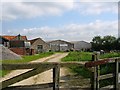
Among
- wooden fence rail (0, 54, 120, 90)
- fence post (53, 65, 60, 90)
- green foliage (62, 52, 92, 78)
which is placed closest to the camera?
wooden fence rail (0, 54, 120, 90)

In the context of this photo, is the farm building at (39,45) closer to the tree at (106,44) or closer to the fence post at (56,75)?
the tree at (106,44)

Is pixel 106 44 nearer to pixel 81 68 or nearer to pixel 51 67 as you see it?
pixel 81 68

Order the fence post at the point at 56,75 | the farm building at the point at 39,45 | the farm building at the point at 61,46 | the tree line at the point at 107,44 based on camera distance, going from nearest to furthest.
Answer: the fence post at the point at 56,75 < the tree line at the point at 107,44 < the farm building at the point at 39,45 < the farm building at the point at 61,46

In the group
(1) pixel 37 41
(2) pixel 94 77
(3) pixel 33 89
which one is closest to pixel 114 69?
(2) pixel 94 77

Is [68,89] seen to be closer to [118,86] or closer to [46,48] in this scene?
[118,86]

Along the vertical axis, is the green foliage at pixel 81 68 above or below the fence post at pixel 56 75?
below

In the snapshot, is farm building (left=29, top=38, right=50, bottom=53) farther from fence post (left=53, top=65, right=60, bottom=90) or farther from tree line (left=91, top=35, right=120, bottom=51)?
fence post (left=53, top=65, right=60, bottom=90)

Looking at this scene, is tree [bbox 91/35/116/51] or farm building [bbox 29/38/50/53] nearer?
tree [bbox 91/35/116/51]

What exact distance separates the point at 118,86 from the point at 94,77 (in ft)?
3.26

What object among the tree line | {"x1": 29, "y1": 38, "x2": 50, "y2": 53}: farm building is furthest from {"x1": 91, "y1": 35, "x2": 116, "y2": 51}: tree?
{"x1": 29, "y1": 38, "x2": 50, "y2": 53}: farm building

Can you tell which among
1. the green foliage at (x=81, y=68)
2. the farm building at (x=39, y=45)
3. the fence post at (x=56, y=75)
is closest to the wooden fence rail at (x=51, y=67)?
the fence post at (x=56, y=75)

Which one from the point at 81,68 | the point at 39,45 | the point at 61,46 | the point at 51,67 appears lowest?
the point at 61,46

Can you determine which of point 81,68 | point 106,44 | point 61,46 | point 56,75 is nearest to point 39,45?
point 106,44

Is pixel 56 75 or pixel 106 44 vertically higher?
pixel 56 75
